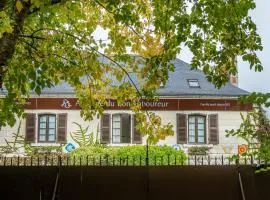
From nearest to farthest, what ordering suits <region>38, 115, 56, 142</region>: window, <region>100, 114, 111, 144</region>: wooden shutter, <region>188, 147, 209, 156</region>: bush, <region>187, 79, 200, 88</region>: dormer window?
<region>188, 147, 209, 156</region>: bush < <region>38, 115, 56, 142</region>: window < <region>100, 114, 111, 144</region>: wooden shutter < <region>187, 79, 200, 88</region>: dormer window

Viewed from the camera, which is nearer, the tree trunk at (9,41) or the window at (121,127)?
the tree trunk at (9,41)

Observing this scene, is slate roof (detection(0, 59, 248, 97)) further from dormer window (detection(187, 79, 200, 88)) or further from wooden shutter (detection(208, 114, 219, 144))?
wooden shutter (detection(208, 114, 219, 144))

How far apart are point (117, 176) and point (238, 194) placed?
261cm

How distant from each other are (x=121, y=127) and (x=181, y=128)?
4.00m

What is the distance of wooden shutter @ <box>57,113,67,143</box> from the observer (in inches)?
1329

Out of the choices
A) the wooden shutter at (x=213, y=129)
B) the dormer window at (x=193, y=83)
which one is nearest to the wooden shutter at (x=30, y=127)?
the dormer window at (x=193, y=83)

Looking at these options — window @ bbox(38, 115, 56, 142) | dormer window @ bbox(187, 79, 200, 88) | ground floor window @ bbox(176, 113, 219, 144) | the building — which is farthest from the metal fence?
dormer window @ bbox(187, 79, 200, 88)

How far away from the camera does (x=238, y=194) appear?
432 inches

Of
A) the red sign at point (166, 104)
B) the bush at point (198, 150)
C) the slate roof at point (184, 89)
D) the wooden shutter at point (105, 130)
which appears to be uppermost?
the slate roof at point (184, 89)

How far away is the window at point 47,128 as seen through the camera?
33.9 metres

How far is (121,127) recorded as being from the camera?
34406 mm

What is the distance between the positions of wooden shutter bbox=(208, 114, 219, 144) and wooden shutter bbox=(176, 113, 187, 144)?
1.62 meters

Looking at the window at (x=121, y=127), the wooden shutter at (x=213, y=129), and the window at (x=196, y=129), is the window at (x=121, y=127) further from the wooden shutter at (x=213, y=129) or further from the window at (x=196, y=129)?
the wooden shutter at (x=213, y=129)

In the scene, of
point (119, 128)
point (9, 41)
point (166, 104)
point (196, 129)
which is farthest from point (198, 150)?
point (9, 41)
